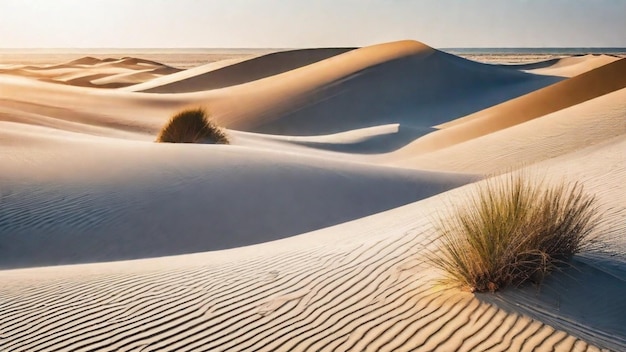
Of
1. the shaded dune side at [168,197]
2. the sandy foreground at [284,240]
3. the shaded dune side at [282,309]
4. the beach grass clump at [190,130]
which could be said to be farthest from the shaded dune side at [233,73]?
the shaded dune side at [282,309]

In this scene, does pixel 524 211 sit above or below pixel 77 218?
above

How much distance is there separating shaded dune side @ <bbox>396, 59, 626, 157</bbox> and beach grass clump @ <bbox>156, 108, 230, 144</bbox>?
6765 millimetres

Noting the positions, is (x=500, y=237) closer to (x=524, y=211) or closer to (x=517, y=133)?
(x=524, y=211)

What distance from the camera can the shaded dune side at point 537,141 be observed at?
677 inches

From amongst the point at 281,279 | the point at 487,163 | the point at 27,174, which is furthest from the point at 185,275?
the point at 487,163

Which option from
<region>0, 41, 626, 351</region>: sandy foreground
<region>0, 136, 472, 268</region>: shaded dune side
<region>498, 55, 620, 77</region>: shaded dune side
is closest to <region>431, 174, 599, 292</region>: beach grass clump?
<region>0, 41, 626, 351</region>: sandy foreground

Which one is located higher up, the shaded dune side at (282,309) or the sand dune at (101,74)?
the sand dune at (101,74)

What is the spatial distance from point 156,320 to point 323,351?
4.82 feet

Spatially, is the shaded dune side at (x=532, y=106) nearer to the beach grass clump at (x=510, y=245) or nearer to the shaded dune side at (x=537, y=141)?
the shaded dune side at (x=537, y=141)

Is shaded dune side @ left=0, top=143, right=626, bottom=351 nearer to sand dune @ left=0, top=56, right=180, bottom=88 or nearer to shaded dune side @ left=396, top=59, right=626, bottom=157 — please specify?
shaded dune side @ left=396, top=59, right=626, bottom=157

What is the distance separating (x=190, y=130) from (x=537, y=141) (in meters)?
9.28

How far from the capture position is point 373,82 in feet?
132

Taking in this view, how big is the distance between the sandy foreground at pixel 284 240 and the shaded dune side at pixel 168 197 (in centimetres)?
4

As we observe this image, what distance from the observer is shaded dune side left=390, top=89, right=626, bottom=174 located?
17203 mm
